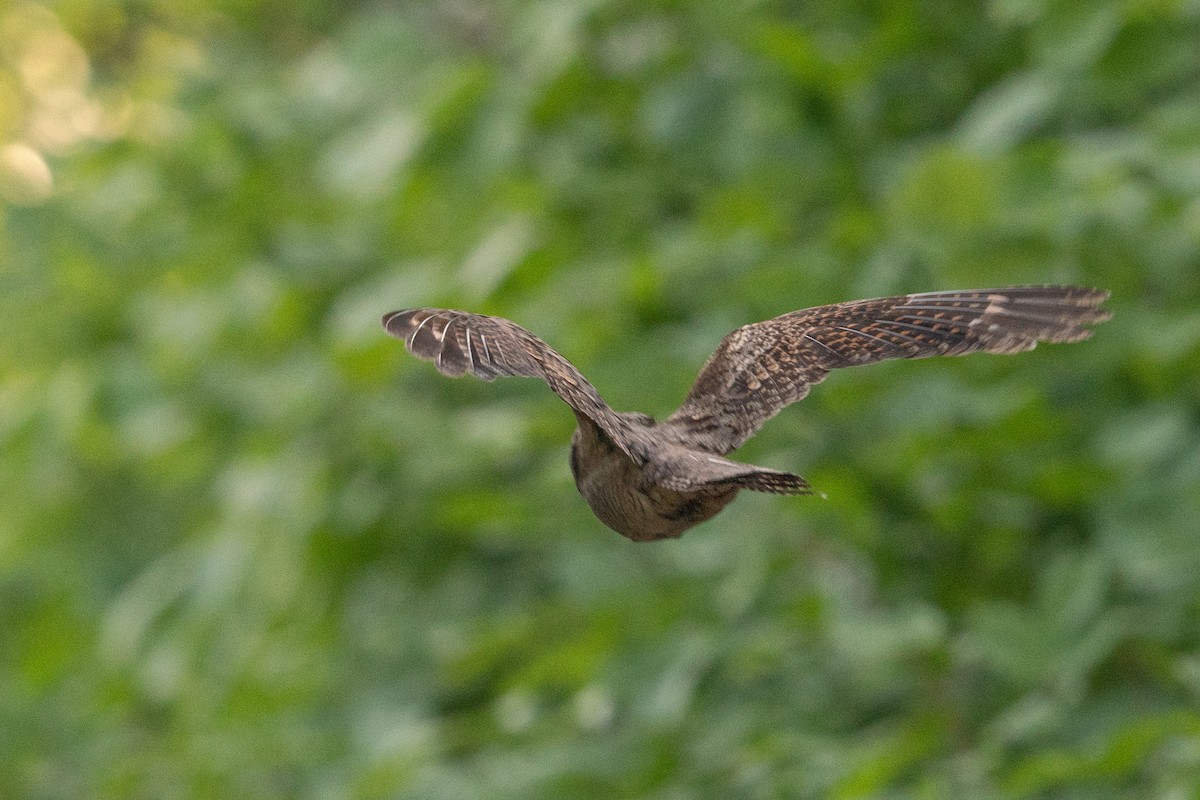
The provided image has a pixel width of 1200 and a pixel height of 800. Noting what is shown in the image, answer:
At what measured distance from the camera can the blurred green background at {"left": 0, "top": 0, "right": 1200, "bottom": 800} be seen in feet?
10.3

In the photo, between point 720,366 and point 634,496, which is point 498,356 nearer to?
point 634,496

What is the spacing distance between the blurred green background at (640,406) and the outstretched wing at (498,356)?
160 cm

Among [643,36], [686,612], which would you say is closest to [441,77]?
[643,36]

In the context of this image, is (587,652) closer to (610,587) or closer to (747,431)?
(610,587)

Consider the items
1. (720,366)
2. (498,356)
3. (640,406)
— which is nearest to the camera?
(498,356)

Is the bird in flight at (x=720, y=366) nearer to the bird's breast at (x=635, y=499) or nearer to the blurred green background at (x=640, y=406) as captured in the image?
the bird's breast at (x=635, y=499)

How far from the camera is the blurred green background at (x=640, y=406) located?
10.3 feet

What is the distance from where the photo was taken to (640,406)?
3117 mm

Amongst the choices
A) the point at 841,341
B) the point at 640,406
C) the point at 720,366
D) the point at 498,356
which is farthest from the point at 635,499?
the point at 640,406

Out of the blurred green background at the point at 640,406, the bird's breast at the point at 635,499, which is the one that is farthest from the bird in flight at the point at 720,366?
the blurred green background at the point at 640,406

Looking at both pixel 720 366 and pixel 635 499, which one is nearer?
pixel 635 499

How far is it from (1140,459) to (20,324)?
3890 mm

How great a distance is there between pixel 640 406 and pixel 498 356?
1.77m

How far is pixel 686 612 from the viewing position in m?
3.62
